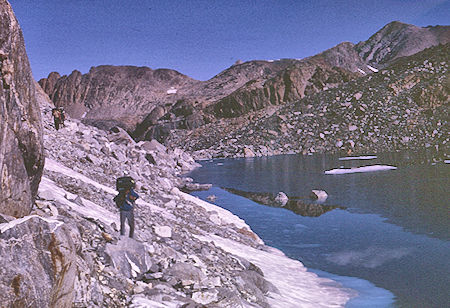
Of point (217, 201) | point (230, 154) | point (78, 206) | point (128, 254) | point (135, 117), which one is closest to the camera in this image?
point (128, 254)

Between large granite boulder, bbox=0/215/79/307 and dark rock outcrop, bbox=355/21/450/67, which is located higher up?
dark rock outcrop, bbox=355/21/450/67

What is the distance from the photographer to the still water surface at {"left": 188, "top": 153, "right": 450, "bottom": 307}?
11406 millimetres

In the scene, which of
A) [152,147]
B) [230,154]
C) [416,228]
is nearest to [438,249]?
[416,228]

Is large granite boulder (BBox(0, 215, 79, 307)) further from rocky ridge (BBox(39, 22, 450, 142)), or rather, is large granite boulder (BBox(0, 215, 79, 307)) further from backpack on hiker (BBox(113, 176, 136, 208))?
rocky ridge (BBox(39, 22, 450, 142))

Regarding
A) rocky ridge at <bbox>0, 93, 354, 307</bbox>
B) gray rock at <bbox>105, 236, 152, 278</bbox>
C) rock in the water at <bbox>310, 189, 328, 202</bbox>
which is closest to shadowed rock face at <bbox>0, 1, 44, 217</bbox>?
rocky ridge at <bbox>0, 93, 354, 307</bbox>

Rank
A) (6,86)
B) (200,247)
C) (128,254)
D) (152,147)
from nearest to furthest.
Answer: (6,86), (128,254), (200,247), (152,147)

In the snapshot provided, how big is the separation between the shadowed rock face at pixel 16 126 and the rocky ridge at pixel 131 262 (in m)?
0.60

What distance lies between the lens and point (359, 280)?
480 inches

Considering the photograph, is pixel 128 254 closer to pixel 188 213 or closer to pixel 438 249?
pixel 188 213

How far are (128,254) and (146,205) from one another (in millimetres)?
8021

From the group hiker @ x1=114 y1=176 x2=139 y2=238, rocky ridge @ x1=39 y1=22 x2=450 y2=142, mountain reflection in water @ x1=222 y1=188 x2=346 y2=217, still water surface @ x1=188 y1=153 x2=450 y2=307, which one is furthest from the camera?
rocky ridge @ x1=39 y1=22 x2=450 y2=142

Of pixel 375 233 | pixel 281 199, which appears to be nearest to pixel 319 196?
pixel 281 199

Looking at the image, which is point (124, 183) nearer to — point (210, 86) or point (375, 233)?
point (375, 233)

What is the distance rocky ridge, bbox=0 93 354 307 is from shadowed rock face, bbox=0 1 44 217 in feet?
1.98
